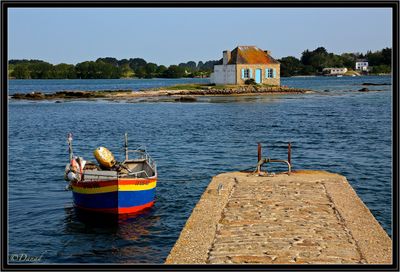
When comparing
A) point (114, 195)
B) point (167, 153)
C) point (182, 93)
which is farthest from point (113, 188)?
point (182, 93)

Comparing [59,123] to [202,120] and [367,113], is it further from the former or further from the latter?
[367,113]

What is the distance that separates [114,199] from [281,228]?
6899mm

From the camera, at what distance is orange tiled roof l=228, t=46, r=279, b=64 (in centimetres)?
8712

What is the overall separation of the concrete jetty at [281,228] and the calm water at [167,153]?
1.54m

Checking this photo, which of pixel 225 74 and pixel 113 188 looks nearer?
pixel 113 188

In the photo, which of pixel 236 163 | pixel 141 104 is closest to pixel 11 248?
pixel 236 163

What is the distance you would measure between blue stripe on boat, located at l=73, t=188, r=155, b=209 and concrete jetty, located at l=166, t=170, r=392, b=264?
2574 mm

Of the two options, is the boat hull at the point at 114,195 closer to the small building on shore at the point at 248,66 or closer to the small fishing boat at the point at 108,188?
the small fishing boat at the point at 108,188

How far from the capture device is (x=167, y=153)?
113 feet

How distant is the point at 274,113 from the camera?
63094mm

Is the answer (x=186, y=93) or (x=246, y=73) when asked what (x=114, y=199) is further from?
(x=186, y=93)

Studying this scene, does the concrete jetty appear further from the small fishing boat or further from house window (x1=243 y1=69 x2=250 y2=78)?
house window (x1=243 y1=69 x2=250 y2=78)

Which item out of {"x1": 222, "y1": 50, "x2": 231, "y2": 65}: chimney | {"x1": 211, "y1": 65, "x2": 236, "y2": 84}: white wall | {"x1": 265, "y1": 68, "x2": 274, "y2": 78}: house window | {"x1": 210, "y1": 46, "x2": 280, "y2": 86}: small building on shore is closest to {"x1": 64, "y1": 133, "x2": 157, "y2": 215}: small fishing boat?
{"x1": 210, "y1": 46, "x2": 280, "y2": 86}: small building on shore

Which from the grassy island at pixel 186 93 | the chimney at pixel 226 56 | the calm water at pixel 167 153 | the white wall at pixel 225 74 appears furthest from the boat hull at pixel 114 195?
the white wall at pixel 225 74
